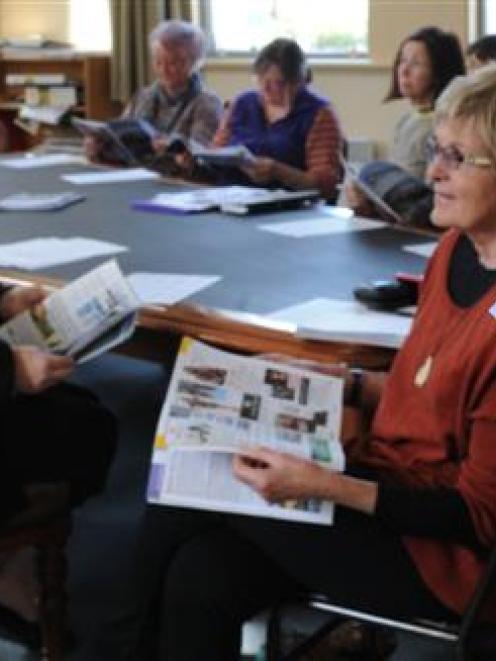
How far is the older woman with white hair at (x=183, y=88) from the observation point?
407 centimetres

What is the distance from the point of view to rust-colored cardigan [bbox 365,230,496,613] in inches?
53.5

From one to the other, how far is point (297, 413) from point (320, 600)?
0.25 m

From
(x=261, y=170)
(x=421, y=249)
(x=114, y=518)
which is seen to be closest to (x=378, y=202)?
(x=421, y=249)

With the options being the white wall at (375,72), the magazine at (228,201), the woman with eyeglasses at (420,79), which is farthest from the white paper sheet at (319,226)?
the white wall at (375,72)

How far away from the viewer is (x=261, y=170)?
345 cm

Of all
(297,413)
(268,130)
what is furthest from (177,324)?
Answer: (268,130)

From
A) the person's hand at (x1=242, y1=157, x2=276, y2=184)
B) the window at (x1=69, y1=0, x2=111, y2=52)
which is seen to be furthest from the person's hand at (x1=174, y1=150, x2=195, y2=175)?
the window at (x1=69, y1=0, x2=111, y2=52)

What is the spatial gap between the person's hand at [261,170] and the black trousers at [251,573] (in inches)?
80.5

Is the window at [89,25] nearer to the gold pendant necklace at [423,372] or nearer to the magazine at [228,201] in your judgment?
the magazine at [228,201]

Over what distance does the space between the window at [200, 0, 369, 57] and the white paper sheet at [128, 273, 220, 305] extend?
3.09 metres

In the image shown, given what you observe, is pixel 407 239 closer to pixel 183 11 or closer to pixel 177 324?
pixel 177 324

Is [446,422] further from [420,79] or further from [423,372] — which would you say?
[420,79]

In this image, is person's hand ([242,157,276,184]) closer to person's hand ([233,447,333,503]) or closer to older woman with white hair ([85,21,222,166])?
older woman with white hair ([85,21,222,166])

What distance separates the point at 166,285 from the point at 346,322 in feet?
1.38
